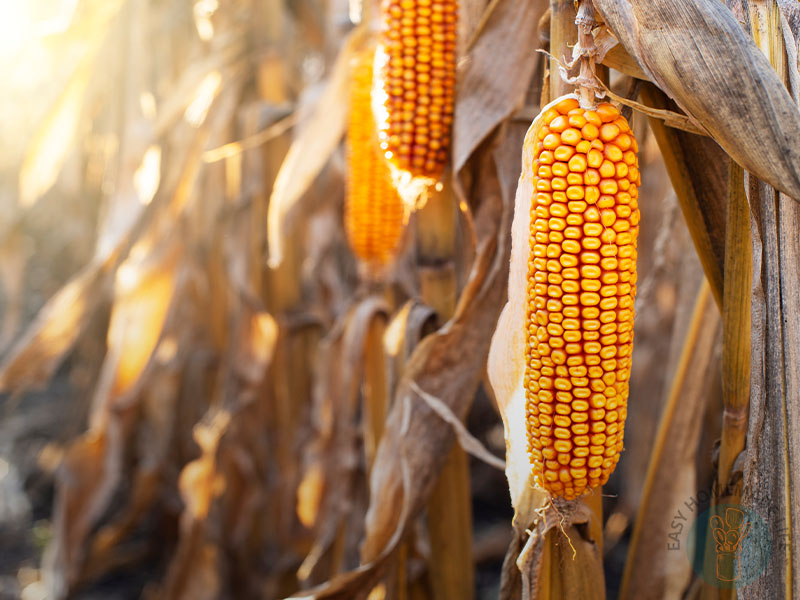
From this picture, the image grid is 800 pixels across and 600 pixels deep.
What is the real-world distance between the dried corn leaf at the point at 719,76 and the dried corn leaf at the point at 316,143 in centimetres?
119

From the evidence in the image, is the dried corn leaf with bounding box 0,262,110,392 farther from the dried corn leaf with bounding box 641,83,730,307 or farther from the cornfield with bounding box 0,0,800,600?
the dried corn leaf with bounding box 641,83,730,307

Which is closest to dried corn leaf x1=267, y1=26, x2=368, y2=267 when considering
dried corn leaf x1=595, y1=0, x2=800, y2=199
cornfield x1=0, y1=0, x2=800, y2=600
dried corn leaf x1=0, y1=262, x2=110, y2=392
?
cornfield x1=0, y1=0, x2=800, y2=600

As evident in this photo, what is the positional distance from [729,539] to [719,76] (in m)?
0.81

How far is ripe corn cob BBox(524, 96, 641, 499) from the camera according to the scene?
93cm

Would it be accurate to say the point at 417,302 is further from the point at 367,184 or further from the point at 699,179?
the point at 699,179

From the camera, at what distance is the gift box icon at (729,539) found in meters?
1.14

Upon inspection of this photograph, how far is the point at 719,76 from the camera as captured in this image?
908mm

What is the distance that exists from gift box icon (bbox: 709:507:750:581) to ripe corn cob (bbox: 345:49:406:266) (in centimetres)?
112

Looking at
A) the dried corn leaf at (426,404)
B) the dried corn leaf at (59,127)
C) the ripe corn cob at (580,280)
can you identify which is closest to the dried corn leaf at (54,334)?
the dried corn leaf at (59,127)

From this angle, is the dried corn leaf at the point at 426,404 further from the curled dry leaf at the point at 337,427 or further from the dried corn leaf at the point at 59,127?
the dried corn leaf at the point at 59,127

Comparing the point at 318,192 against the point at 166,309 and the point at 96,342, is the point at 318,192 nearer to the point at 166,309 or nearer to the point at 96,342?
the point at 166,309

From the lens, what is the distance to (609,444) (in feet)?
3.38

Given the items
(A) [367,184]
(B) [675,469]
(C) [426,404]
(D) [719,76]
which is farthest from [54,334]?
(D) [719,76]

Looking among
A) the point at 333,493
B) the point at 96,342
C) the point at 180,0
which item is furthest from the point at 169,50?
the point at 333,493
